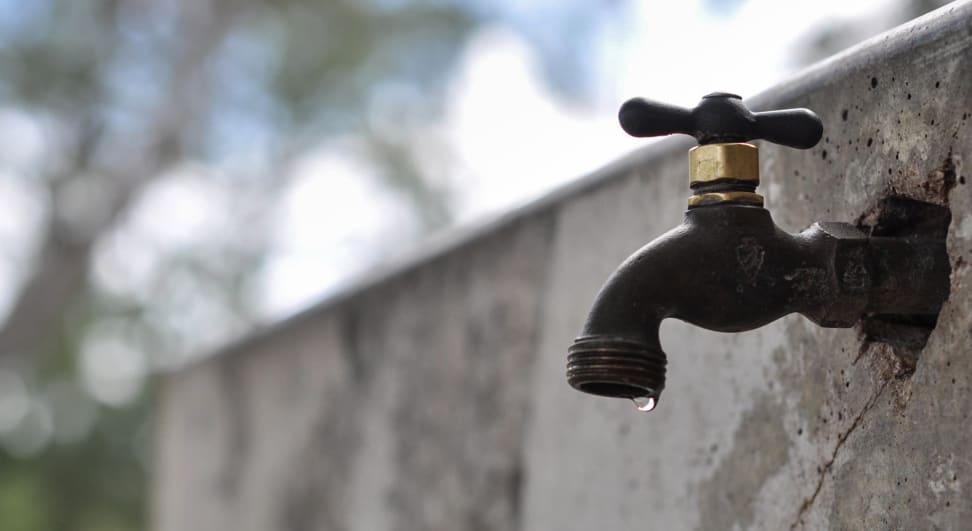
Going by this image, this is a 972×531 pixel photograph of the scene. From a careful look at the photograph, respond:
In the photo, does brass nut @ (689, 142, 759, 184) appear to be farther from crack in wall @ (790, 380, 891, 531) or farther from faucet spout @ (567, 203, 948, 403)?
crack in wall @ (790, 380, 891, 531)

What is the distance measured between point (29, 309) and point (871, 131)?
20.9ft

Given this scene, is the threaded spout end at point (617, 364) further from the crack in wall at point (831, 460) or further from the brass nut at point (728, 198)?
the crack in wall at point (831, 460)

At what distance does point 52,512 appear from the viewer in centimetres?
809

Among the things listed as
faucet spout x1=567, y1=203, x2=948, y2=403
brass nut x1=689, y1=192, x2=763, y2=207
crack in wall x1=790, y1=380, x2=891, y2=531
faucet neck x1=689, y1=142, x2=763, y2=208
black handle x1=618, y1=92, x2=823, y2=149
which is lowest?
crack in wall x1=790, y1=380, x2=891, y2=531

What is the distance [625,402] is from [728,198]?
0.48m

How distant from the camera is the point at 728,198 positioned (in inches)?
30.7

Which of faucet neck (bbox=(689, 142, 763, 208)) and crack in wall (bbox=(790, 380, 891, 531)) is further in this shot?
crack in wall (bbox=(790, 380, 891, 531))

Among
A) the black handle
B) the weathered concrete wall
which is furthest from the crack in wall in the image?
the black handle

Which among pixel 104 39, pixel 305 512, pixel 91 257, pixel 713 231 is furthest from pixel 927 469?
pixel 104 39

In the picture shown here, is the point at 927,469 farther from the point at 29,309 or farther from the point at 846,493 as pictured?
the point at 29,309

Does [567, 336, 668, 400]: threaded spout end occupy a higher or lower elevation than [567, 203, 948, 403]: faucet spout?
lower

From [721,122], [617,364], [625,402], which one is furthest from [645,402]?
[625,402]

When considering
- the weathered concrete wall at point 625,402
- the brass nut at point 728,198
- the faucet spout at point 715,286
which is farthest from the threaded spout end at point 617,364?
the weathered concrete wall at point 625,402

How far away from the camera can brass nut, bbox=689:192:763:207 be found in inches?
30.7
